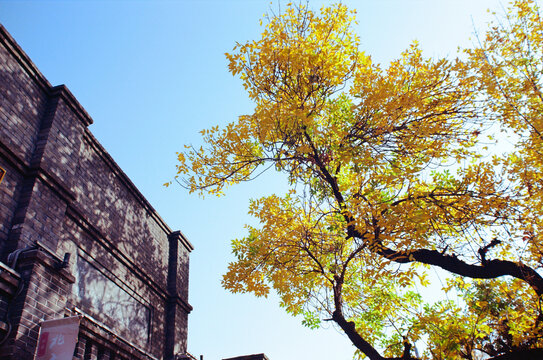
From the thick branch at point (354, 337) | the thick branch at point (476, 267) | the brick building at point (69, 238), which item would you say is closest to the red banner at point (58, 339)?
the brick building at point (69, 238)

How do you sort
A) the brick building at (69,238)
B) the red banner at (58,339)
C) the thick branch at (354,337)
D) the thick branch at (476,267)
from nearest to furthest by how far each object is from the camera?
the red banner at (58,339) → the brick building at (69,238) → the thick branch at (476,267) → the thick branch at (354,337)

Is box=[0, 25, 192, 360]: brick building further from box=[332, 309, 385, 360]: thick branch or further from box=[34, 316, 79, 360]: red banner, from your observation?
box=[332, 309, 385, 360]: thick branch

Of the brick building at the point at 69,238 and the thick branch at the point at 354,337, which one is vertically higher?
the brick building at the point at 69,238

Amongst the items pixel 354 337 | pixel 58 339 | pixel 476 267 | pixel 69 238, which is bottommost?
pixel 58 339

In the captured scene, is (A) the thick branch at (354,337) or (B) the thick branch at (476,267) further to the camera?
(A) the thick branch at (354,337)

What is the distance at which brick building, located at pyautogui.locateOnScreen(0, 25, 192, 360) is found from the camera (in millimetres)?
5160

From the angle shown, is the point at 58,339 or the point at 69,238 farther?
the point at 69,238

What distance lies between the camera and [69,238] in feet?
21.9

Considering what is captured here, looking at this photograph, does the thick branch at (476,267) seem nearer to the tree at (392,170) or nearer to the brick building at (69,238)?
the tree at (392,170)

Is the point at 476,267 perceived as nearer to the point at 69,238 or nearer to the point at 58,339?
the point at 58,339

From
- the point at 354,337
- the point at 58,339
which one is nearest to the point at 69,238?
the point at 58,339

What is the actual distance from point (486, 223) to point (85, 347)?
6.84 m

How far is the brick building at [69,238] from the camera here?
5.16 meters

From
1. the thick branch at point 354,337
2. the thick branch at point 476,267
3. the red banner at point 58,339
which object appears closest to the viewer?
the red banner at point 58,339
